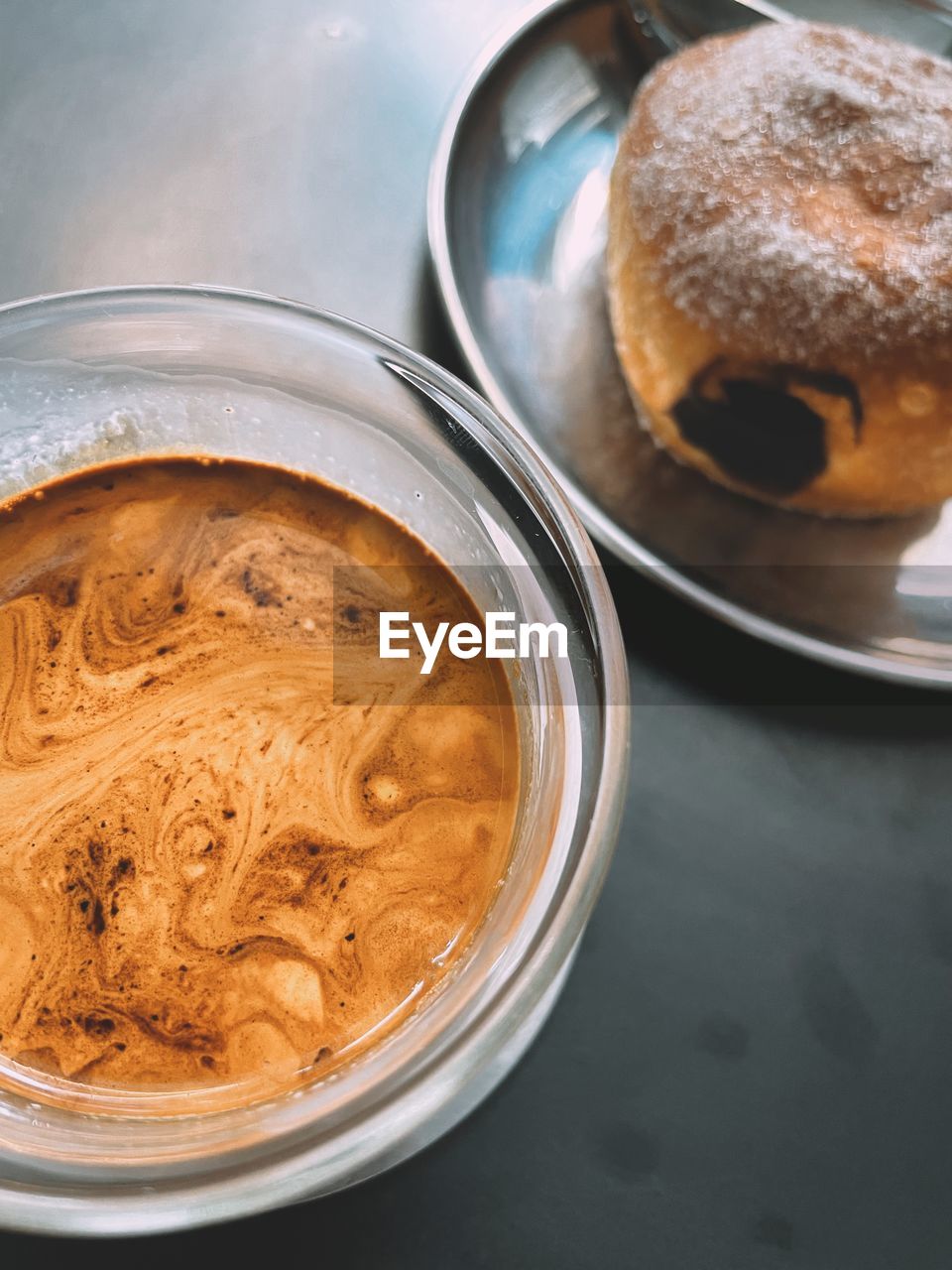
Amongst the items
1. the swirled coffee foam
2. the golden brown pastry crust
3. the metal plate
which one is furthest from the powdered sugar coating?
the swirled coffee foam

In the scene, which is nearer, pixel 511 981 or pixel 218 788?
pixel 511 981

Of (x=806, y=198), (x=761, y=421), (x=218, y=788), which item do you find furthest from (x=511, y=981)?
(x=806, y=198)

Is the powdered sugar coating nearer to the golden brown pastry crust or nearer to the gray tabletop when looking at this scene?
the golden brown pastry crust


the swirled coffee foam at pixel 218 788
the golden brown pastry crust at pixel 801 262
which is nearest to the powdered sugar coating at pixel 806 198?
the golden brown pastry crust at pixel 801 262

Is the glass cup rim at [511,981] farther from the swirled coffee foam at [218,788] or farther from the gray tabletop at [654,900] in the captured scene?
the gray tabletop at [654,900]

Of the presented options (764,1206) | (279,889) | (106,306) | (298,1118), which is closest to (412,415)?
(106,306)

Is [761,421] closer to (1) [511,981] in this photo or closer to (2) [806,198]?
(2) [806,198]
